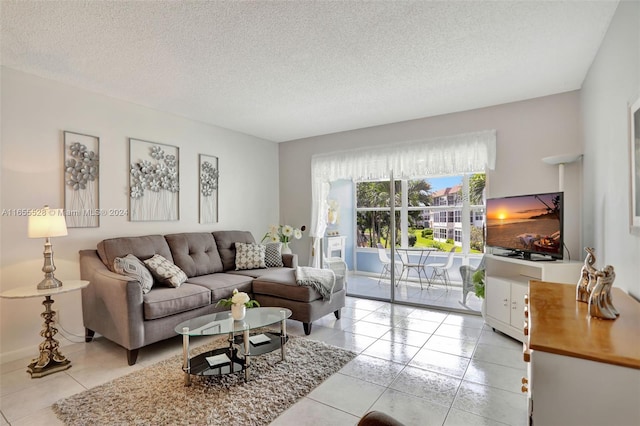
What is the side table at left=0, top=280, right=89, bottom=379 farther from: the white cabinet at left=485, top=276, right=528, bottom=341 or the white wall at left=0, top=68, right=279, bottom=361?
the white cabinet at left=485, top=276, right=528, bottom=341

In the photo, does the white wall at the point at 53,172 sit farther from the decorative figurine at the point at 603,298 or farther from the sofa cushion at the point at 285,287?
the decorative figurine at the point at 603,298

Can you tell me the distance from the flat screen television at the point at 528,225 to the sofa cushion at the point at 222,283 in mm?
2798

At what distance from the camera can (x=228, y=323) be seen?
97.7 inches

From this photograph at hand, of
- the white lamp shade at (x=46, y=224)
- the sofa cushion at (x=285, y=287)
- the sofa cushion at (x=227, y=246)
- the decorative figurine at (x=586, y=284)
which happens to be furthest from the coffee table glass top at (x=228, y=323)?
the decorative figurine at (x=586, y=284)

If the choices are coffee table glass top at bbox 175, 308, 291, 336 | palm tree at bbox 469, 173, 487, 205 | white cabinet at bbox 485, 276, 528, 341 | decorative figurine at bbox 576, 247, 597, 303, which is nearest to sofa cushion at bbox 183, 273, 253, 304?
coffee table glass top at bbox 175, 308, 291, 336

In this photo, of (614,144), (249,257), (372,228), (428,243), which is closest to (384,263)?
(372,228)

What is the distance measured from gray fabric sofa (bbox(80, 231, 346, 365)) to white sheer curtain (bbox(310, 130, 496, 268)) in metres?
1.23

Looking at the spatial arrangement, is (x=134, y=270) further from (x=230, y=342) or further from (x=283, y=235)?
(x=283, y=235)

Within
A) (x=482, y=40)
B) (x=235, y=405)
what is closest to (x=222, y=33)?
(x=482, y=40)

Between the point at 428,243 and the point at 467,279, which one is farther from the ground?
the point at 428,243

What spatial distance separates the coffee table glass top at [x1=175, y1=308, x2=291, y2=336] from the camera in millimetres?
2322

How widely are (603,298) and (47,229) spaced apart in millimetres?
3570

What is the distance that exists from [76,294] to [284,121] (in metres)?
3.07

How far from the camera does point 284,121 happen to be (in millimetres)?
4379
